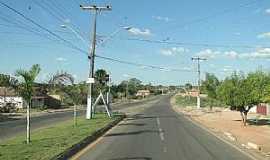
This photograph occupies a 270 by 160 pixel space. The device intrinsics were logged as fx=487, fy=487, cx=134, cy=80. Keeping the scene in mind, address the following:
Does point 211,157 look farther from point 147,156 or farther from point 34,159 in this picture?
point 34,159

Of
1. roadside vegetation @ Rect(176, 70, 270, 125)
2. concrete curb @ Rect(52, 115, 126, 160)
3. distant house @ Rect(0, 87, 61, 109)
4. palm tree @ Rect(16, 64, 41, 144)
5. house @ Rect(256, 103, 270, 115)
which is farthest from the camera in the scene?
distant house @ Rect(0, 87, 61, 109)

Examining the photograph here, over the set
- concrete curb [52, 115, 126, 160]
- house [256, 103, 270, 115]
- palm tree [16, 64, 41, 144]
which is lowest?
concrete curb [52, 115, 126, 160]

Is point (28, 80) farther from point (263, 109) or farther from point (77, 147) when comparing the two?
point (263, 109)

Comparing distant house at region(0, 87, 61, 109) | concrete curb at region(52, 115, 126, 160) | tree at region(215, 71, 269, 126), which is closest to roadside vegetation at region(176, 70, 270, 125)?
tree at region(215, 71, 269, 126)

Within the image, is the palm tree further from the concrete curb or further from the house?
the house

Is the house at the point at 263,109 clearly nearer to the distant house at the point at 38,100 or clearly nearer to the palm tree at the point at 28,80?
the distant house at the point at 38,100

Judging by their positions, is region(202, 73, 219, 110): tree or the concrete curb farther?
region(202, 73, 219, 110): tree

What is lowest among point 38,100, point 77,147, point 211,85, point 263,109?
point 77,147

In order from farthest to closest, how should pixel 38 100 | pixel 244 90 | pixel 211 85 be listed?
pixel 38 100, pixel 211 85, pixel 244 90

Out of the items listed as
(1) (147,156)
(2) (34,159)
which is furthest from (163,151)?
(2) (34,159)

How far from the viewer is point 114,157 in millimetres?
15375

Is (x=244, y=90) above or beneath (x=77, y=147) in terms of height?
above

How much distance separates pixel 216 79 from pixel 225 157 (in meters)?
55.2

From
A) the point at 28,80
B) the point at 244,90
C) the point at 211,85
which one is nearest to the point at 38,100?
the point at 211,85
